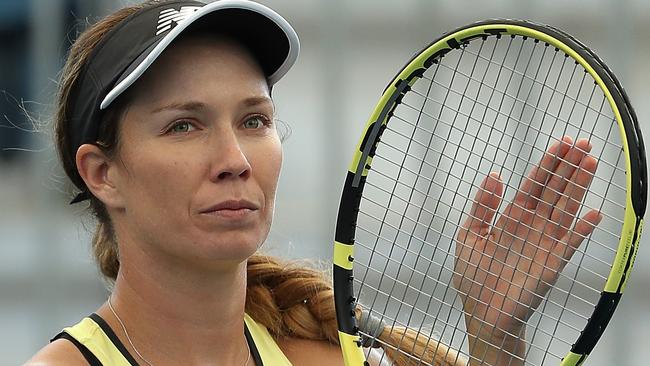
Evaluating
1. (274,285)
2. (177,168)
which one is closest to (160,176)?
(177,168)

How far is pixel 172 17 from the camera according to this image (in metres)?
1.80

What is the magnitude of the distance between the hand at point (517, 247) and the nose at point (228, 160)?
330 mm

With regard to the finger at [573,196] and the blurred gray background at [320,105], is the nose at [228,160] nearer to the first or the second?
the finger at [573,196]

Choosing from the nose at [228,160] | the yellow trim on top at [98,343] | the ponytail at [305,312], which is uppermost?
the nose at [228,160]

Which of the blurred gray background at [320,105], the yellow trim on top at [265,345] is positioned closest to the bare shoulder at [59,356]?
the yellow trim on top at [265,345]

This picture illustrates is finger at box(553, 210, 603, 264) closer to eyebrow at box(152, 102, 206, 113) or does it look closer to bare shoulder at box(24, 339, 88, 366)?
eyebrow at box(152, 102, 206, 113)

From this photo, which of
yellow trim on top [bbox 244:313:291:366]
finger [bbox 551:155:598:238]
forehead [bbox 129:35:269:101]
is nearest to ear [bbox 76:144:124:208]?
forehead [bbox 129:35:269:101]

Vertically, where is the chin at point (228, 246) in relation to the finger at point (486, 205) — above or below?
below

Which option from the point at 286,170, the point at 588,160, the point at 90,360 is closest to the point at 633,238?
the point at 588,160

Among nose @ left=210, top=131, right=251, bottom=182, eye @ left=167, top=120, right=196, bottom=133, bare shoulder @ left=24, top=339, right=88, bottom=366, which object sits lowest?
bare shoulder @ left=24, top=339, right=88, bottom=366

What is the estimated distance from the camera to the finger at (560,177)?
5.79 ft

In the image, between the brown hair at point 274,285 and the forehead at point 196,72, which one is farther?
the brown hair at point 274,285

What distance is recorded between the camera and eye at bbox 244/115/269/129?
179cm

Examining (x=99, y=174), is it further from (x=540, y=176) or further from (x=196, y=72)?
(x=540, y=176)
